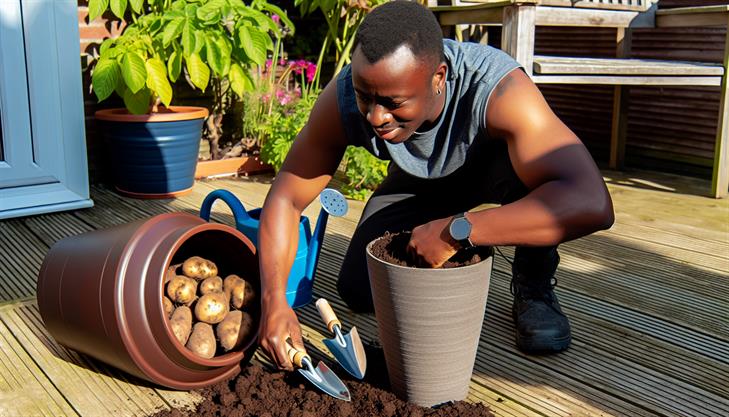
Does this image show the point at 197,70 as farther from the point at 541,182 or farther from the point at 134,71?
the point at 541,182

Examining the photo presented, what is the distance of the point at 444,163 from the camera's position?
1960 mm

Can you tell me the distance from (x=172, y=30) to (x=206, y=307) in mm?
2012

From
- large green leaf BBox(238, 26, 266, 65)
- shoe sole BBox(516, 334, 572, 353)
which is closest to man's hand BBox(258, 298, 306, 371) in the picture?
shoe sole BBox(516, 334, 572, 353)

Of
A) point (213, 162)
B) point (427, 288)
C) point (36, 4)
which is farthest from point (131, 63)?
point (427, 288)

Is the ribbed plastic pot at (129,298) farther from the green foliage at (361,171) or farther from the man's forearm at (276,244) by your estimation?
the green foliage at (361,171)

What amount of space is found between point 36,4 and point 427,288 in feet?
8.68

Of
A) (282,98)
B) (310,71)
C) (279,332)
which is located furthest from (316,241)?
(310,71)

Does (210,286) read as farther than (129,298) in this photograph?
Yes

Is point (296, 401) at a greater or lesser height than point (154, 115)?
lesser

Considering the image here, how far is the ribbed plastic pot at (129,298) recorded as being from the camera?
69.8 inches

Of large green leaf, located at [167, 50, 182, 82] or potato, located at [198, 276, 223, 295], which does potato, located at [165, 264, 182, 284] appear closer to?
potato, located at [198, 276, 223, 295]

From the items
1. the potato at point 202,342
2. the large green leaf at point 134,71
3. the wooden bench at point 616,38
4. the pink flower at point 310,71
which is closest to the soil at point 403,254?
the potato at point 202,342

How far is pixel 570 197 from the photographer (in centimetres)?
167

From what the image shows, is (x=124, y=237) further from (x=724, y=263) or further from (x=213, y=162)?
(x=213, y=162)
